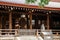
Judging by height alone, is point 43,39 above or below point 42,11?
below

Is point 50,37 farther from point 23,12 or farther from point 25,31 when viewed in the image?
point 23,12

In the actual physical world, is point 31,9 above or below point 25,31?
above

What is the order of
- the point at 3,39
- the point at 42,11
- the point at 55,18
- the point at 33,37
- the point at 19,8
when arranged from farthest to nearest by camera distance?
the point at 55,18 < the point at 42,11 < the point at 19,8 < the point at 33,37 < the point at 3,39

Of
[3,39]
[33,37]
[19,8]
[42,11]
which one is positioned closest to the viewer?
[3,39]

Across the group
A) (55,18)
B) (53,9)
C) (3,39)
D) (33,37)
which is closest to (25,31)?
(33,37)

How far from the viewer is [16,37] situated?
58.0 ft

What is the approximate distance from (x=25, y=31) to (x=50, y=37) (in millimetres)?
2385

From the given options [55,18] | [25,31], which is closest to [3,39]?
[25,31]

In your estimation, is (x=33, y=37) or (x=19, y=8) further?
(x=19, y=8)

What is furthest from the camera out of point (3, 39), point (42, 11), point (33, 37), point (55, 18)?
point (55, 18)

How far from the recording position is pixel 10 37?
17562mm

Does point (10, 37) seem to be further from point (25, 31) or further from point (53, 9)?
point (53, 9)

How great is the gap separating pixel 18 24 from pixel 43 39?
4.12m

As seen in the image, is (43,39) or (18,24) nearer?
(43,39)
